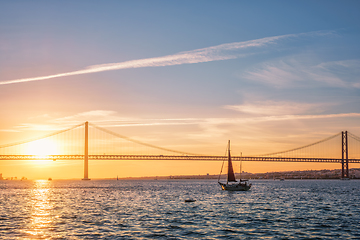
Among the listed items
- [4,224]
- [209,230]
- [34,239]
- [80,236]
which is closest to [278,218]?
[209,230]

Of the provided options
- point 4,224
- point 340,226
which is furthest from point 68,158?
point 340,226

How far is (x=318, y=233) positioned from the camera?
89.8 feet

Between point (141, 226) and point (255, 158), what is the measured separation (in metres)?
142

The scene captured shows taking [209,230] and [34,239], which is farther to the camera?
Answer: [209,230]

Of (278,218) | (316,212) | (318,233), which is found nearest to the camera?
(318,233)

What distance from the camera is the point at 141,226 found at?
3047cm

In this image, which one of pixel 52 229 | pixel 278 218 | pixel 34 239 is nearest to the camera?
pixel 34 239

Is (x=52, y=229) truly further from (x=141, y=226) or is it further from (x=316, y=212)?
(x=316, y=212)

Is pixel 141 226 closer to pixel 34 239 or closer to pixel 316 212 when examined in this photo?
pixel 34 239

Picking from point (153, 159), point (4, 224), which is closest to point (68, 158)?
point (153, 159)

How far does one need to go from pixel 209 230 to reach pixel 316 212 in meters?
16.3

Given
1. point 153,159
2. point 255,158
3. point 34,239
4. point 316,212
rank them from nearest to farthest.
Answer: point 34,239, point 316,212, point 153,159, point 255,158

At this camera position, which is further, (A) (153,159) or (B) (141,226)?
(A) (153,159)

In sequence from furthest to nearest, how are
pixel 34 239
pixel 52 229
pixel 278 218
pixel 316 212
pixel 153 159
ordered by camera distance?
pixel 153 159
pixel 316 212
pixel 278 218
pixel 52 229
pixel 34 239
